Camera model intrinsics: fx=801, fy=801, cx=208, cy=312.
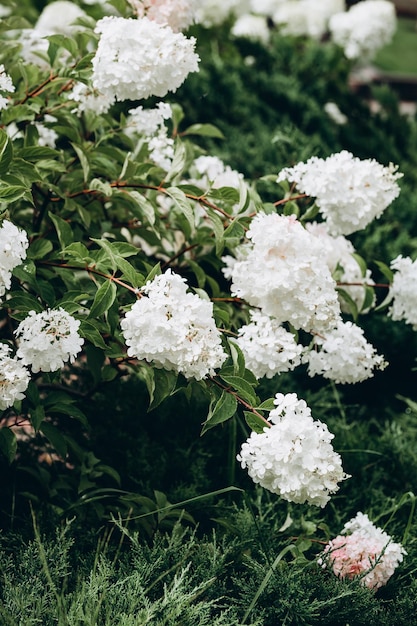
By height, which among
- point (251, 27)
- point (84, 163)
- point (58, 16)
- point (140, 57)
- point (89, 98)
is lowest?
point (251, 27)

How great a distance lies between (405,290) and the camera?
2.35 meters

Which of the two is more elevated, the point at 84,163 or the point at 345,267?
the point at 84,163

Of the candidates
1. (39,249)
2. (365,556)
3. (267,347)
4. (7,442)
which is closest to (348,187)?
(267,347)

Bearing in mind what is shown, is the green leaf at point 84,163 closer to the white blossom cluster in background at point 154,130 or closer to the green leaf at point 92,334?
the white blossom cluster in background at point 154,130

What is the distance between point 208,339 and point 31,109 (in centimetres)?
95

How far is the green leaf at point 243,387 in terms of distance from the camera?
1.93 m

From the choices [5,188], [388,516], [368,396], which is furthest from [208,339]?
[368,396]

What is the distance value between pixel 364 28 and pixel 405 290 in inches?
176

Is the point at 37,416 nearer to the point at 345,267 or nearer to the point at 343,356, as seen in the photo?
the point at 343,356

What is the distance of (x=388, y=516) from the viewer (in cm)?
256

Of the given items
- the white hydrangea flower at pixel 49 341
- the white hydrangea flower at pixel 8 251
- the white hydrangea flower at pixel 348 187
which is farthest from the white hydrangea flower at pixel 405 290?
the white hydrangea flower at pixel 8 251

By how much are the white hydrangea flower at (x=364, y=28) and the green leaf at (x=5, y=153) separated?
478 centimetres

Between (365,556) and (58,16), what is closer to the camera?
(365,556)

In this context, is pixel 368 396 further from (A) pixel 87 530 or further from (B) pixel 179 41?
(B) pixel 179 41
